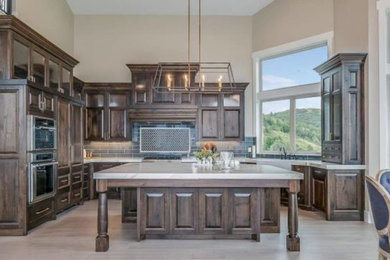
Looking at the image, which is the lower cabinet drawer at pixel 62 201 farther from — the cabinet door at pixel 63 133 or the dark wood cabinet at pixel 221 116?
the dark wood cabinet at pixel 221 116

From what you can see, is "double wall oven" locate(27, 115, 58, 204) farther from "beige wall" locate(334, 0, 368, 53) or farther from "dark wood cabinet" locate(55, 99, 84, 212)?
"beige wall" locate(334, 0, 368, 53)

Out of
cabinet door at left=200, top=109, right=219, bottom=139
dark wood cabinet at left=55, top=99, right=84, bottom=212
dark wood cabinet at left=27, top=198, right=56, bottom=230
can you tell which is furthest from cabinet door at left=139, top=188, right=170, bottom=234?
cabinet door at left=200, top=109, right=219, bottom=139

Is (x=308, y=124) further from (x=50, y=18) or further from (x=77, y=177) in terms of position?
(x=50, y=18)

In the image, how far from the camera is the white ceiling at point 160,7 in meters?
7.43

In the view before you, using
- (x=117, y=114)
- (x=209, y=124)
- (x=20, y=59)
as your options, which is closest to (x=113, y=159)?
(x=117, y=114)

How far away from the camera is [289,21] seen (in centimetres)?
687

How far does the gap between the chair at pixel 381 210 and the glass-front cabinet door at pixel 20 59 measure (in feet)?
14.0

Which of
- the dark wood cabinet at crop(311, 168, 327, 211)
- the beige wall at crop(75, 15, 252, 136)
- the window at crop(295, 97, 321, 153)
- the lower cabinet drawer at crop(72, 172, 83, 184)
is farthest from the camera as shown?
the beige wall at crop(75, 15, 252, 136)

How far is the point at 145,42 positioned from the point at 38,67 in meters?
3.16

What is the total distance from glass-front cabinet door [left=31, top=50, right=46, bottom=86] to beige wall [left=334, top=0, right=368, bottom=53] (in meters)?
4.77

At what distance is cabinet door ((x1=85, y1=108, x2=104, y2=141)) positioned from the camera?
7422mm

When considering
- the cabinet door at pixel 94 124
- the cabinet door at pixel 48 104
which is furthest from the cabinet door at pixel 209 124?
the cabinet door at pixel 48 104

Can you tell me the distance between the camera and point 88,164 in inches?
282

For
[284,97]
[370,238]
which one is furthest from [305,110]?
[370,238]
